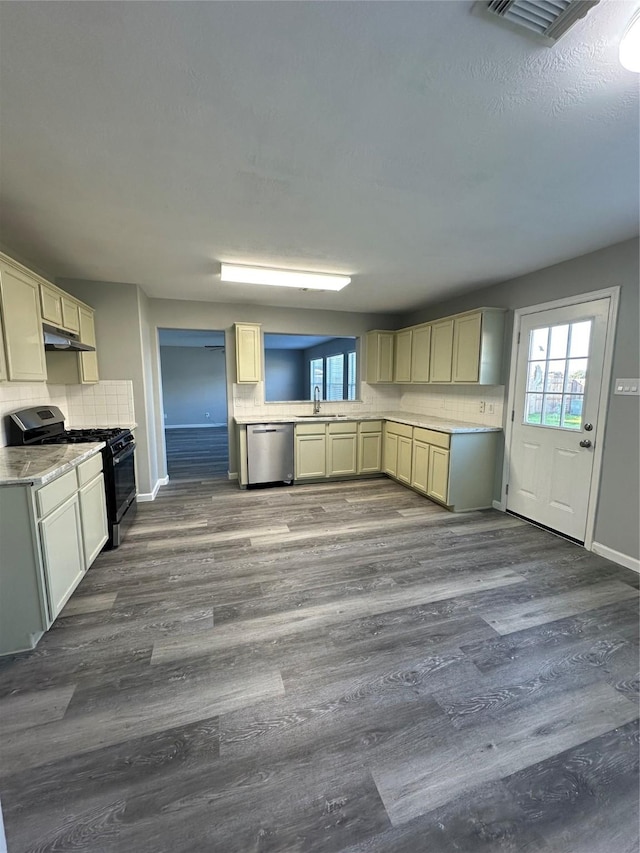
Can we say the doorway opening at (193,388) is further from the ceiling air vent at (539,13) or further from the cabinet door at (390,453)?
the ceiling air vent at (539,13)

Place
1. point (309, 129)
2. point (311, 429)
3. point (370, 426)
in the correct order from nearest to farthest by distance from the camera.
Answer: point (309, 129), point (311, 429), point (370, 426)

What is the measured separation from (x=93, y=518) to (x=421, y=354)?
4121 mm

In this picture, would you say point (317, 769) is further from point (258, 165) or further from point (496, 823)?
point (258, 165)

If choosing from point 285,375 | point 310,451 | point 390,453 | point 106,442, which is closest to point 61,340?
point 106,442

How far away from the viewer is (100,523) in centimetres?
272

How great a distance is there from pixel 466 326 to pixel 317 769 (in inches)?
153

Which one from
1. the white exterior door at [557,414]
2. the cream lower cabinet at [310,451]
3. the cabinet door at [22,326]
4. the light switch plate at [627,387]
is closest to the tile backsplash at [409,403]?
the white exterior door at [557,414]

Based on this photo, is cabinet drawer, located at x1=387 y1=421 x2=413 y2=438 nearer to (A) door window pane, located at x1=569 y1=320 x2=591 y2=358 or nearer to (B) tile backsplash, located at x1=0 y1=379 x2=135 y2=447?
(A) door window pane, located at x1=569 y1=320 x2=591 y2=358

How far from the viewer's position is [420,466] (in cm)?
428

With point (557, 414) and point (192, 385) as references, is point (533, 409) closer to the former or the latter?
point (557, 414)

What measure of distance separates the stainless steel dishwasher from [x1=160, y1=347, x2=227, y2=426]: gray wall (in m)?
6.34

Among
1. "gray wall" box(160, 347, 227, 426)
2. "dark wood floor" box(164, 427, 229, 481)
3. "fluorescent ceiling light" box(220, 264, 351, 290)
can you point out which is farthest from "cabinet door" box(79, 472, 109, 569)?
"gray wall" box(160, 347, 227, 426)

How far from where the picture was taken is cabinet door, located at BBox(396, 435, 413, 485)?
453 cm

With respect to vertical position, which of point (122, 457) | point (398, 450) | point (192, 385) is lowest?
point (398, 450)
